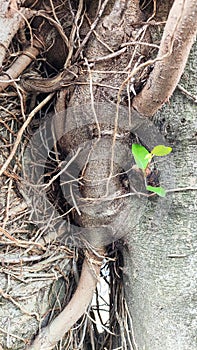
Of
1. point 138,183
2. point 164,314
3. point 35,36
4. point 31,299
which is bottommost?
point 164,314

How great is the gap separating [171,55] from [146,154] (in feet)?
0.56

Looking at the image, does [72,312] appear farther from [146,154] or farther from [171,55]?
[171,55]

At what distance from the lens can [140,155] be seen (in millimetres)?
706

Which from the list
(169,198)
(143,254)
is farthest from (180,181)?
(143,254)

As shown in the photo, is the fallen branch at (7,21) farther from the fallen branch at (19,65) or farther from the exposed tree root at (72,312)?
the exposed tree root at (72,312)

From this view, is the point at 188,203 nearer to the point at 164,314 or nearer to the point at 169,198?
the point at 169,198

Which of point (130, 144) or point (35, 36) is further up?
point (35, 36)

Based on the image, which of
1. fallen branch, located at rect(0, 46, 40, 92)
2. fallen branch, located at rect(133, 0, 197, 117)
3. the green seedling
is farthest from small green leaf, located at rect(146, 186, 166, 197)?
fallen branch, located at rect(0, 46, 40, 92)

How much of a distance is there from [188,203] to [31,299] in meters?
0.33

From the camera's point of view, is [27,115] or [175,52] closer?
[175,52]

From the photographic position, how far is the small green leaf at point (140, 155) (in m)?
0.70

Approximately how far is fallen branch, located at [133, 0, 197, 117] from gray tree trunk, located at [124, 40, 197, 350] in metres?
0.08

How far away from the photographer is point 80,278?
2.73ft

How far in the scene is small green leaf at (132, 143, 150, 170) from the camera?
0.70 m
